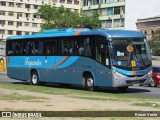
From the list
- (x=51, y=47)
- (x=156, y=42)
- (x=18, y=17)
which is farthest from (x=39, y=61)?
(x=18, y=17)

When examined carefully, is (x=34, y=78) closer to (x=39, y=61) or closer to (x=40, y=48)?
(x=39, y=61)

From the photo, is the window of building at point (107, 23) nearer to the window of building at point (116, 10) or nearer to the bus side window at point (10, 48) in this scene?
the window of building at point (116, 10)

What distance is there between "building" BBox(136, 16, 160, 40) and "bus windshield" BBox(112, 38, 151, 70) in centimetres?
6051

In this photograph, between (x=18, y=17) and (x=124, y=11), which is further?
(x=18, y=17)

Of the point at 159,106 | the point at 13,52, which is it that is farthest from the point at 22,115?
the point at 13,52

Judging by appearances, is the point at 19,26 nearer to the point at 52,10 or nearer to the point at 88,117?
the point at 52,10

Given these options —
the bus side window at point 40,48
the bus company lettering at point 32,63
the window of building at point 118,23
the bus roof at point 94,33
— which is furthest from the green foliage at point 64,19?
the bus roof at point 94,33

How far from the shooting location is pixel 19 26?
109 m

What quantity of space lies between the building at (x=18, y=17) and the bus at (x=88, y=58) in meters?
78.4

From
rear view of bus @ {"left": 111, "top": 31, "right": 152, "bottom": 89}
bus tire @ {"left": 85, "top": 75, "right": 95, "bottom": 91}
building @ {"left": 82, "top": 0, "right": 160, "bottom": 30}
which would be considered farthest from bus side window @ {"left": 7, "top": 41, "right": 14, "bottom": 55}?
building @ {"left": 82, "top": 0, "right": 160, "bottom": 30}

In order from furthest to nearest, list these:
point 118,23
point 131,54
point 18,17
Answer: point 18,17 → point 118,23 → point 131,54

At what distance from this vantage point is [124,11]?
9556cm

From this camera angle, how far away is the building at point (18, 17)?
10656 centimetres

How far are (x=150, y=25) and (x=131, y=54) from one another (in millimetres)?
64162
